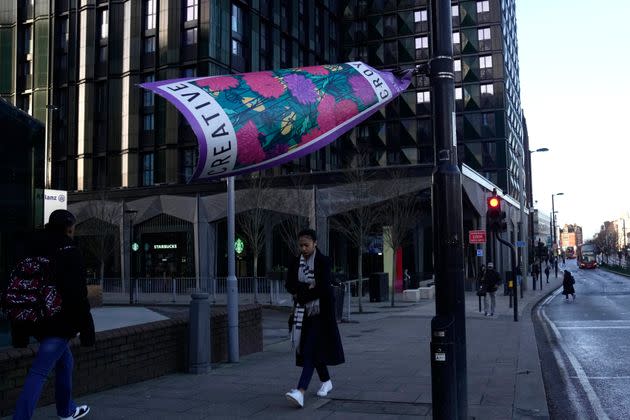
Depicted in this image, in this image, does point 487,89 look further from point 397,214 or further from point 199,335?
point 199,335

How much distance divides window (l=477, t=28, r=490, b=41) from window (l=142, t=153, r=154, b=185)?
1392 inches

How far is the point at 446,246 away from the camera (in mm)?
4953

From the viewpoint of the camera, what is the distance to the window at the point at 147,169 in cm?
4097

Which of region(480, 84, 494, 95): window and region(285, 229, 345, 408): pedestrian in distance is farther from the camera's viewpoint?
region(480, 84, 494, 95): window

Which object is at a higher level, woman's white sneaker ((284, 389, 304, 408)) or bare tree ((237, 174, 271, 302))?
bare tree ((237, 174, 271, 302))

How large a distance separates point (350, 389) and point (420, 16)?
2215 inches

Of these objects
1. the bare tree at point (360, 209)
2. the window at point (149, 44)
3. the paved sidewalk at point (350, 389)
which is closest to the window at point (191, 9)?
the window at point (149, 44)

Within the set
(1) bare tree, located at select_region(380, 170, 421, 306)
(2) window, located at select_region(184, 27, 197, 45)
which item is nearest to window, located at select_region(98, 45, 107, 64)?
(2) window, located at select_region(184, 27, 197, 45)

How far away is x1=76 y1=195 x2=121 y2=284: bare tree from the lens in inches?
1506

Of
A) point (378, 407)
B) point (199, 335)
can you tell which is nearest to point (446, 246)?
point (378, 407)

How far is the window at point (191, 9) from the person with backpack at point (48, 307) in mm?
36595

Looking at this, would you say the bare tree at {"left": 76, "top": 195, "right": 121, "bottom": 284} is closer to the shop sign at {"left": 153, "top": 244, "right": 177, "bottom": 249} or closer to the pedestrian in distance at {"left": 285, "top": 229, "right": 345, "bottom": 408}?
the shop sign at {"left": 153, "top": 244, "right": 177, "bottom": 249}

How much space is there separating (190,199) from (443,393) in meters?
34.9

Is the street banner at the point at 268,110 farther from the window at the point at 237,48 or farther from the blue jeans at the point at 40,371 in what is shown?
the window at the point at 237,48
